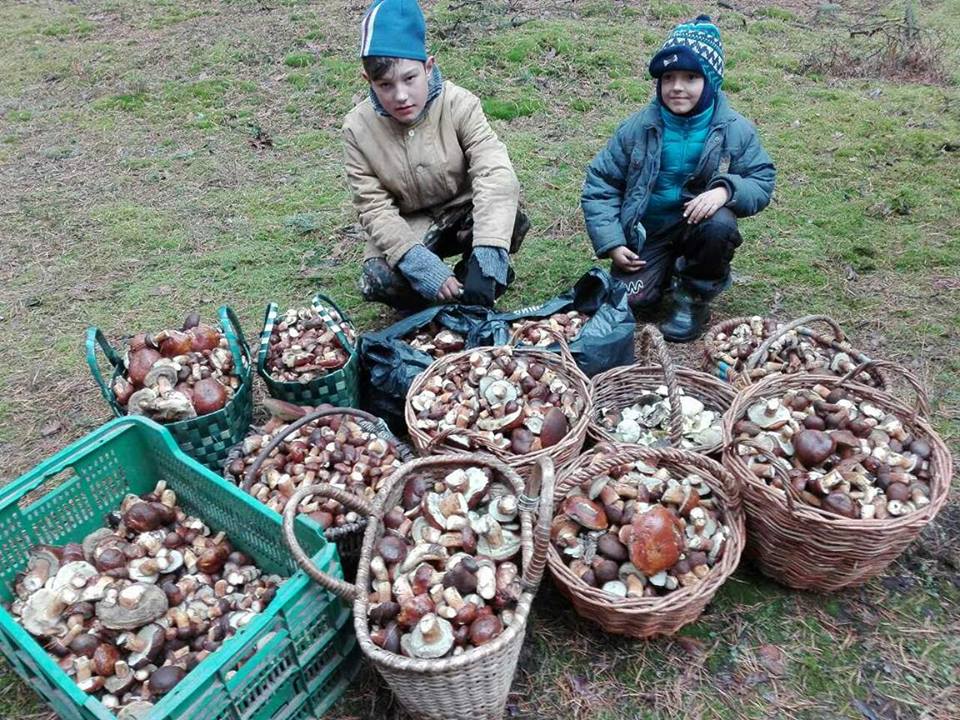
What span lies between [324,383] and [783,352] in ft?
7.31

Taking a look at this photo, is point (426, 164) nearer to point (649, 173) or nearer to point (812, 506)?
point (649, 173)

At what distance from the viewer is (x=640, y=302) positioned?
428 centimetres

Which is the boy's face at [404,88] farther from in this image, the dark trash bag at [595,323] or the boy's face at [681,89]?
the boy's face at [681,89]

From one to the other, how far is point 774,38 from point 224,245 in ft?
24.6

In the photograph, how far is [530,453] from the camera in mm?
2846

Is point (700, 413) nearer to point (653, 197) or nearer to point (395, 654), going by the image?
point (653, 197)

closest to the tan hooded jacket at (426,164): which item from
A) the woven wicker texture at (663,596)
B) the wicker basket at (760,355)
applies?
the wicker basket at (760,355)

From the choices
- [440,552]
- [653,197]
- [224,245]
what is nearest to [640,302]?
[653,197]

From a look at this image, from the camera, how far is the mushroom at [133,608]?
2383 millimetres

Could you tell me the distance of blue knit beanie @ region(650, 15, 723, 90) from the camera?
3.51 metres

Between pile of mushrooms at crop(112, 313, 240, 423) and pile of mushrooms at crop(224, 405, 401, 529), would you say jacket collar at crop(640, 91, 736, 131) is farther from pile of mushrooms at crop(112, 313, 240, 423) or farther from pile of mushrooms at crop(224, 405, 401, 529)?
pile of mushrooms at crop(112, 313, 240, 423)

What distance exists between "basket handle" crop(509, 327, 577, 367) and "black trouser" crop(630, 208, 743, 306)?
846 millimetres

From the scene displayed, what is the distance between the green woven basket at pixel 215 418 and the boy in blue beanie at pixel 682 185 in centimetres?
204

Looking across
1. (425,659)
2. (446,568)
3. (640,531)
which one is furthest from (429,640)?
(640,531)
